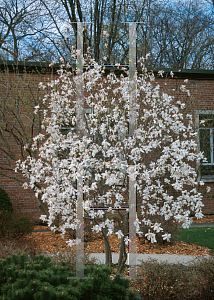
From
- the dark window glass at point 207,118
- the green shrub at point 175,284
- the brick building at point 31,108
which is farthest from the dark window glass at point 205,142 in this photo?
the green shrub at point 175,284

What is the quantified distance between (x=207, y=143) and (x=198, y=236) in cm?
321

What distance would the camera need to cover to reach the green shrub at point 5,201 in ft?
25.6

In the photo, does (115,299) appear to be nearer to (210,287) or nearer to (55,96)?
(210,287)

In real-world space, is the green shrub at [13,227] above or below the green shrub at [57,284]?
below

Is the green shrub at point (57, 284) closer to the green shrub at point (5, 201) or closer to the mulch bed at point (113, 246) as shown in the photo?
the mulch bed at point (113, 246)

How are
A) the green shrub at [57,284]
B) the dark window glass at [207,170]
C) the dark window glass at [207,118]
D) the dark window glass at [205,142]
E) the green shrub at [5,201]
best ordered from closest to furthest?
the green shrub at [57,284]
the green shrub at [5,201]
the dark window glass at [207,118]
the dark window glass at [205,142]
the dark window glass at [207,170]

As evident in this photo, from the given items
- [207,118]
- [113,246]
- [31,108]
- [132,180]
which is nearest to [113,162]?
[132,180]

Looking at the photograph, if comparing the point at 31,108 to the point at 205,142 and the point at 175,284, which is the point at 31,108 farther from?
the point at 175,284

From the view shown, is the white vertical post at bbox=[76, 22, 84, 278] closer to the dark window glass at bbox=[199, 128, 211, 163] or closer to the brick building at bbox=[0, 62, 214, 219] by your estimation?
the brick building at bbox=[0, 62, 214, 219]

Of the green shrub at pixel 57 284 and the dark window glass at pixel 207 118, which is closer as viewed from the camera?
the green shrub at pixel 57 284

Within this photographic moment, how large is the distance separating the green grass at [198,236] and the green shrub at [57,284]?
12.5ft

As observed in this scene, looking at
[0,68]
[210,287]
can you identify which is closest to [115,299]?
[210,287]

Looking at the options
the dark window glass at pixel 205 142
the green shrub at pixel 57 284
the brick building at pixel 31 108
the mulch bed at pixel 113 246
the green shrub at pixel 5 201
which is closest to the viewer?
the green shrub at pixel 57 284

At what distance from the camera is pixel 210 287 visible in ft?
9.93
